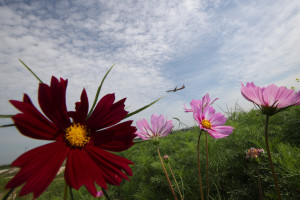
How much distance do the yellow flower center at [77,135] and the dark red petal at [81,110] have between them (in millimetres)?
15

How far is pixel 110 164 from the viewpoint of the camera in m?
0.39

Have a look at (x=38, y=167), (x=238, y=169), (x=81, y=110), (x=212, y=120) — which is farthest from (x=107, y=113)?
(x=238, y=169)

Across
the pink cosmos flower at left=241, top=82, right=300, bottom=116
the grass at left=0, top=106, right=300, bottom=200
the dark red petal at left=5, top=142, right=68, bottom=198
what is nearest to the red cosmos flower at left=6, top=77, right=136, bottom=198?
the dark red petal at left=5, top=142, right=68, bottom=198

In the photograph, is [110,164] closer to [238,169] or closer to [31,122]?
[31,122]

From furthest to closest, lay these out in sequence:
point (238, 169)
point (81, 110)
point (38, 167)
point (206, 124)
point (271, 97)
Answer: point (238, 169) < point (206, 124) < point (271, 97) < point (81, 110) < point (38, 167)

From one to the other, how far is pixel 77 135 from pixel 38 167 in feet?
0.34

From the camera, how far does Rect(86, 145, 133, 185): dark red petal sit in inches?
14.5

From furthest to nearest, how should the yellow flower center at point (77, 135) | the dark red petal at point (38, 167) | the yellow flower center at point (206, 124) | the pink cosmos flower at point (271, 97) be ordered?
1. the yellow flower center at point (206, 124)
2. the pink cosmos flower at point (271, 97)
3. the yellow flower center at point (77, 135)
4. the dark red petal at point (38, 167)

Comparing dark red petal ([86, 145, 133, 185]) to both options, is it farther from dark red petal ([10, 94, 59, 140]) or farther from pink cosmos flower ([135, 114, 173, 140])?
pink cosmos flower ([135, 114, 173, 140])

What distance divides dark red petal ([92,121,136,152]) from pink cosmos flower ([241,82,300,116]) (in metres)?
0.38

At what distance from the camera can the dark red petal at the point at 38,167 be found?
0.88 ft

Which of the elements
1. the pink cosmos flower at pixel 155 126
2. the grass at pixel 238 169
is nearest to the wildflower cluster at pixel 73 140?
the pink cosmos flower at pixel 155 126

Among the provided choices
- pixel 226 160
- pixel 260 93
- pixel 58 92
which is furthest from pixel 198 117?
pixel 226 160

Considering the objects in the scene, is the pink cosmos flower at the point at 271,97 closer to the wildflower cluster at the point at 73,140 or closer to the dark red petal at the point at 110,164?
the wildflower cluster at the point at 73,140
